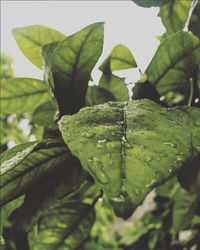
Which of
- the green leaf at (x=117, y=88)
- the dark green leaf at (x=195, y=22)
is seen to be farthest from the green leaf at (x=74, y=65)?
the dark green leaf at (x=195, y=22)

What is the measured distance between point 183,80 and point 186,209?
0.35 m

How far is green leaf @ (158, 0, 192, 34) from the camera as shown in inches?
25.7

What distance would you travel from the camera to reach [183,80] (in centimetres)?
53

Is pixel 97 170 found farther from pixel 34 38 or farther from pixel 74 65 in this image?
pixel 34 38

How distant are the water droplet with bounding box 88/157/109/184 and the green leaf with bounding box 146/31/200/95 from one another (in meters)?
0.34

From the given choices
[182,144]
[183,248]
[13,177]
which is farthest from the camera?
[183,248]

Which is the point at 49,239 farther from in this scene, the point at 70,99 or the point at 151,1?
the point at 151,1

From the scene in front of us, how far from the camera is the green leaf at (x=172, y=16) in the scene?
25.7 inches

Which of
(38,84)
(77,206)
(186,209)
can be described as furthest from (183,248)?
(38,84)

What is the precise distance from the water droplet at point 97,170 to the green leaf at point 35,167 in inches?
5.4

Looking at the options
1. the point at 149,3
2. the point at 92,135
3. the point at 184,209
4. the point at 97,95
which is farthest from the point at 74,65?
the point at 184,209

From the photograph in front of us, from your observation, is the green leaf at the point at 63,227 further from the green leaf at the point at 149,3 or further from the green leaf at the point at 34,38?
the green leaf at the point at 149,3

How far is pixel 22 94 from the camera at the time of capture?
26.1 inches

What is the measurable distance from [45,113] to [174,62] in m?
0.32
